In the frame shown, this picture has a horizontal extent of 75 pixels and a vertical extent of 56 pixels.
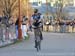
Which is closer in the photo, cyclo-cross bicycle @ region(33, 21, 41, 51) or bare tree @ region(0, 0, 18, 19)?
cyclo-cross bicycle @ region(33, 21, 41, 51)

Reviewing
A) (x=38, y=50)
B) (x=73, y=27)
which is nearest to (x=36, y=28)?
(x=38, y=50)

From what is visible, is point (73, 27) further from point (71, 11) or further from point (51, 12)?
point (71, 11)

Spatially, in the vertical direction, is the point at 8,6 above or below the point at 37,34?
above

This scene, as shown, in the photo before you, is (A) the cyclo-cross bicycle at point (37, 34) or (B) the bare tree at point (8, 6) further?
(B) the bare tree at point (8, 6)

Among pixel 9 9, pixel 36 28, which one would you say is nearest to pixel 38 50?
pixel 36 28

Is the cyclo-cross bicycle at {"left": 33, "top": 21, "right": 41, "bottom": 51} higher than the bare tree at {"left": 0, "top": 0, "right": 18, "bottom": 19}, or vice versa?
the bare tree at {"left": 0, "top": 0, "right": 18, "bottom": 19}

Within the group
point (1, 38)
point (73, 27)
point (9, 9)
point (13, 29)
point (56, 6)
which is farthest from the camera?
point (56, 6)

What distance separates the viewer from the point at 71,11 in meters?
89.8

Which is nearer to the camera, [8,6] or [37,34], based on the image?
[37,34]

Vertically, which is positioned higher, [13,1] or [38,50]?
[13,1]

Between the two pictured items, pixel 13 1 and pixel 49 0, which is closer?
pixel 13 1

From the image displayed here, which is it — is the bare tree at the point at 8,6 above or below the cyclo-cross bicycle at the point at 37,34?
above

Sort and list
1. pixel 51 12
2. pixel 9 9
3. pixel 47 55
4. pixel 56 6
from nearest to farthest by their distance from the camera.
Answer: pixel 47 55 → pixel 9 9 → pixel 56 6 → pixel 51 12

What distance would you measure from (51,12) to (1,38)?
54697mm
